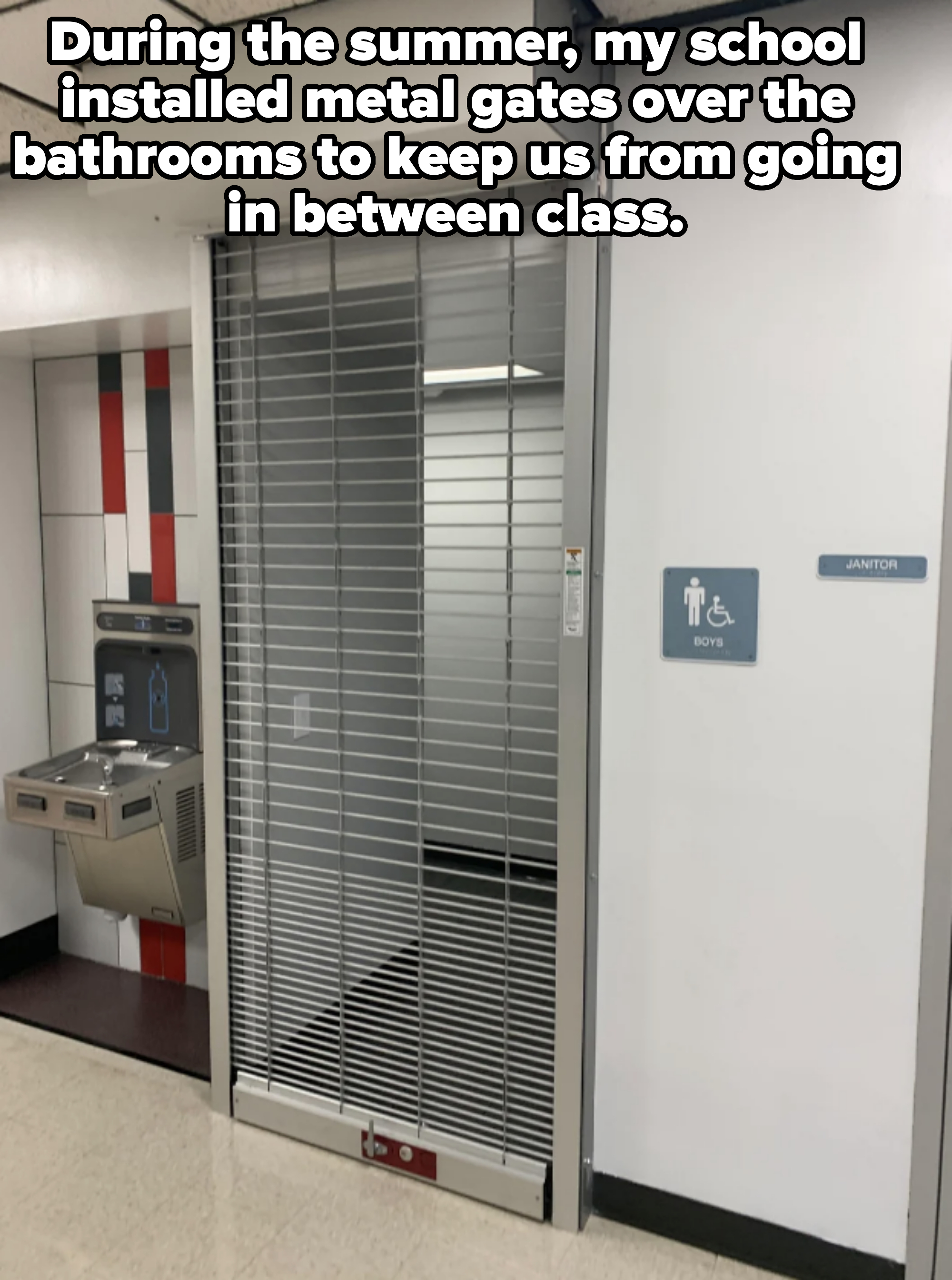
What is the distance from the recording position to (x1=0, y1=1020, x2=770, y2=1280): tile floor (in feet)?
7.95

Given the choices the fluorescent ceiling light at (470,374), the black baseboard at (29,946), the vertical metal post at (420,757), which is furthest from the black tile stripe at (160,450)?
the black baseboard at (29,946)

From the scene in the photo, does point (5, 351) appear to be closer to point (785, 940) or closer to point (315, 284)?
point (315, 284)

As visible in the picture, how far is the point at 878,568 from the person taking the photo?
2.16 meters

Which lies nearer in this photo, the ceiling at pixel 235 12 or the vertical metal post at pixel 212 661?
the ceiling at pixel 235 12

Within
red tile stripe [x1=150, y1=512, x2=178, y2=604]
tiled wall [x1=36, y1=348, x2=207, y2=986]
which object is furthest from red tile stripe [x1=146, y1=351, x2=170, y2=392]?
red tile stripe [x1=150, y1=512, x2=178, y2=604]

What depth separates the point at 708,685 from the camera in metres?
2.36

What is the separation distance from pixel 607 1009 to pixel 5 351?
3.22 meters

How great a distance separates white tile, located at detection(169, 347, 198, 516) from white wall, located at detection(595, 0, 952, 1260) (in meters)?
1.89

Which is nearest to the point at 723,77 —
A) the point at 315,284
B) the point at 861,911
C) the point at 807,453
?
the point at 807,453

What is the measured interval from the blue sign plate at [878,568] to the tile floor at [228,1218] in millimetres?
1697

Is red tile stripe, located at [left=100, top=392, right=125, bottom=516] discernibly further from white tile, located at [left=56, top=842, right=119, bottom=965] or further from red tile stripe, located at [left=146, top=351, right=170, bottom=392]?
white tile, located at [left=56, top=842, right=119, bottom=965]

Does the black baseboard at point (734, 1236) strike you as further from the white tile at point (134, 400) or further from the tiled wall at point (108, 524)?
the white tile at point (134, 400)

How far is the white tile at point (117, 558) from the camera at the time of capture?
3.85 metres

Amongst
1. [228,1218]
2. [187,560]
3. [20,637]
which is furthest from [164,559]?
[228,1218]
